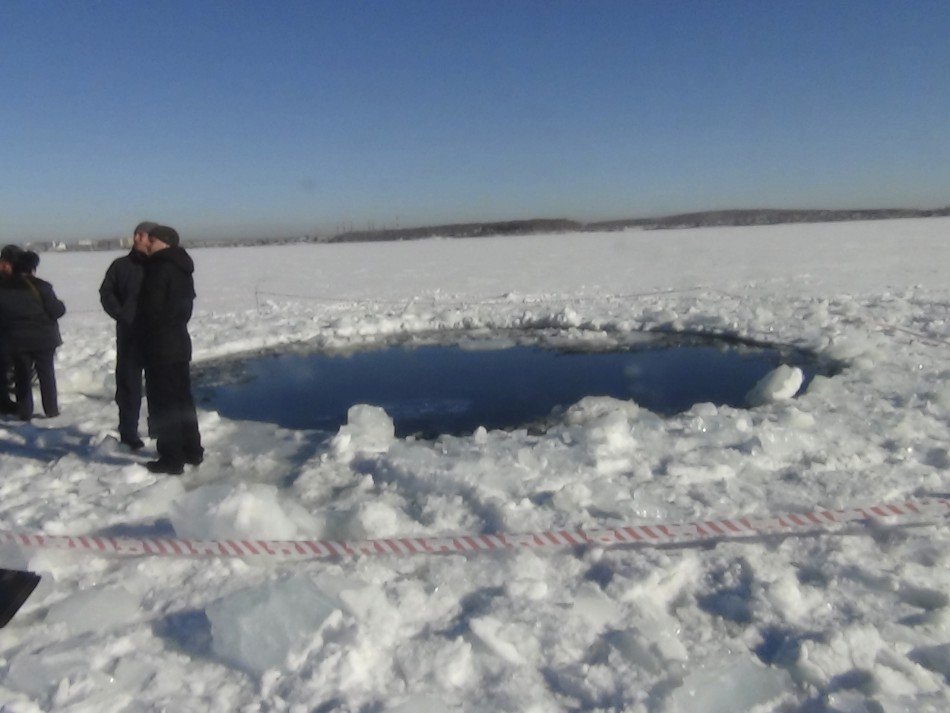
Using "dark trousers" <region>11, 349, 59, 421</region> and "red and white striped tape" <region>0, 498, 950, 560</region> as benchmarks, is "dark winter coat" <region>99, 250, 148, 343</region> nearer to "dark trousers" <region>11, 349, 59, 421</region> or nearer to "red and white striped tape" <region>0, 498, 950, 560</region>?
"red and white striped tape" <region>0, 498, 950, 560</region>

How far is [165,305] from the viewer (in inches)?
164

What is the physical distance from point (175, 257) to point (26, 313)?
1.90 meters

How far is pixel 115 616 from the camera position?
2.94 metres

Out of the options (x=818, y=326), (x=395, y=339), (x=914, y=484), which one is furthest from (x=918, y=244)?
(x=914, y=484)

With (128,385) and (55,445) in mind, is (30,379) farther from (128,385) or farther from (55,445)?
(128,385)

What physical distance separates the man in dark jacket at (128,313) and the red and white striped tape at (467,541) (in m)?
1.28

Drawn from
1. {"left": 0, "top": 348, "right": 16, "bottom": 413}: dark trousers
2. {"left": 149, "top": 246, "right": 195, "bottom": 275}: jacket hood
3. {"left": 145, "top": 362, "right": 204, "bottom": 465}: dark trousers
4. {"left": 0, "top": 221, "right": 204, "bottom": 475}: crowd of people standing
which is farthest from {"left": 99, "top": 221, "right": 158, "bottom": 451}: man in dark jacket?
{"left": 0, "top": 348, "right": 16, "bottom": 413}: dark trousers

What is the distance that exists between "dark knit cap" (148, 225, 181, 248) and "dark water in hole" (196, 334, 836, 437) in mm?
2196

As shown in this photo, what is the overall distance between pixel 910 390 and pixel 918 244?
23.8 metres

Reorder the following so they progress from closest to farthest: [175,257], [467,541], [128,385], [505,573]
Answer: [505,573], [467,541], [175,257], [128,385]

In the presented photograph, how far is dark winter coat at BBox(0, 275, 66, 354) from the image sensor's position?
524 cm

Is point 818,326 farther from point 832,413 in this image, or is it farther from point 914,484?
point 914,484

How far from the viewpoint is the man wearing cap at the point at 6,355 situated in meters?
5.21

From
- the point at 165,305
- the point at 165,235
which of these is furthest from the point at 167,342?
the point at 165,235
